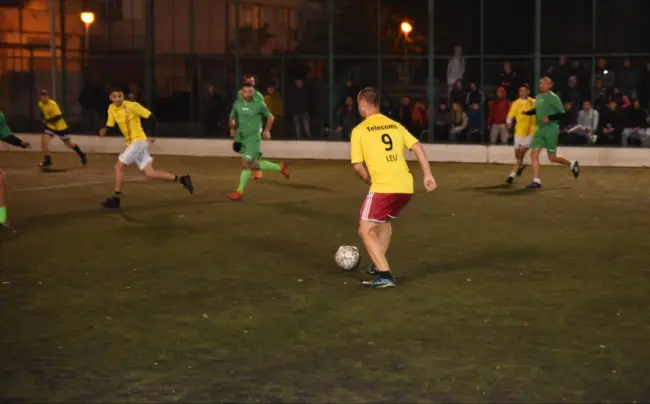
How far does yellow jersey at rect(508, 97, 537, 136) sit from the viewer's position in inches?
789

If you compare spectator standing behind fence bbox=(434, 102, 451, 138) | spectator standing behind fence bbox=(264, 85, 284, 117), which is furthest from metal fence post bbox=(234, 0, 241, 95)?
spectator standing behind fence bbox=(434, 102, 451, 138)

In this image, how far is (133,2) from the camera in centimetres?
3516

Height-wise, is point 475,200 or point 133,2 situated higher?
point 133,2

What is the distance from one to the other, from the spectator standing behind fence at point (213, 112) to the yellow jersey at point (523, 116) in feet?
43.4

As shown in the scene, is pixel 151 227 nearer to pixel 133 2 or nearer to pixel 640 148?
pixel 640 148

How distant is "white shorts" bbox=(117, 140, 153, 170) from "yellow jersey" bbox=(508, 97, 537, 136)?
7061 mm

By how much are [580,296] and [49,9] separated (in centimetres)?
2786

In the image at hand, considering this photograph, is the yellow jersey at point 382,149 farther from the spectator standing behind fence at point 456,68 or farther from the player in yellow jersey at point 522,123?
the spectator standing behind fence at point 456,68

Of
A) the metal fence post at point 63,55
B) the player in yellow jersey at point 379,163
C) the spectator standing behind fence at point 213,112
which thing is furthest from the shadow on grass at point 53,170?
the player in yellow jersey at point 379,163

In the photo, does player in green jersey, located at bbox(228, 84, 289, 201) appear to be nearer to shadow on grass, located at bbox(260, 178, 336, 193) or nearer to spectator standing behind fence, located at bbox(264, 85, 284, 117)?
shadow on grass, located at bbox(260, 178, 336, 193)

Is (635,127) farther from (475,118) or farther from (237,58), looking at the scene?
(237,58)

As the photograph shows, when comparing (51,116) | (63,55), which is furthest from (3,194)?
(63,55)

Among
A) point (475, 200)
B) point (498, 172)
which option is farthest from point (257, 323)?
point (498, 172)

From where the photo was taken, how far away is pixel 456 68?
2914 centimetres
